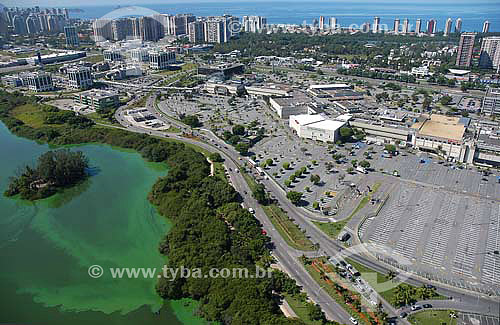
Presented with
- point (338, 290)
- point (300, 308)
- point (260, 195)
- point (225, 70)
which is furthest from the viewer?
point (225, 70)

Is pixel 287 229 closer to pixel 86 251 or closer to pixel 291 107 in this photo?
pixel 86 251

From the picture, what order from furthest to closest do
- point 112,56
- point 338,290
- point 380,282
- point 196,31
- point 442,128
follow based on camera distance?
point 196,31, point 112,56, point 442,128, point 380,282, point 338,290

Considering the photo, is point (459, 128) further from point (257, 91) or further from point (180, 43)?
point (180, 43)

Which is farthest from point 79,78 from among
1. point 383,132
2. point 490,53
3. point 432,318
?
point 490,53

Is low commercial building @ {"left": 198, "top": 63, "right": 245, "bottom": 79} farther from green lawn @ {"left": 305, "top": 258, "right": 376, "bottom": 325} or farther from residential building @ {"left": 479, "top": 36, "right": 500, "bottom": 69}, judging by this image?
green lawn @ {"left": 305, "top": 258, "right": 376, "bottom": 325}

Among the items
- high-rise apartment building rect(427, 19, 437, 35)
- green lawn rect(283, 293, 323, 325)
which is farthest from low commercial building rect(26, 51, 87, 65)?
high-rise apartment building rect(427, 19, 437, 35)

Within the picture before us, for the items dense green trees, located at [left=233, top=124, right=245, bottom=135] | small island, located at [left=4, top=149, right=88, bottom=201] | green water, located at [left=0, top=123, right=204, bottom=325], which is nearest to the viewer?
green water, located at [left=0, top=123, right=204, bottom=325]

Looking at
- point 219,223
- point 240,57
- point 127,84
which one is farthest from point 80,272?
point 240,57
